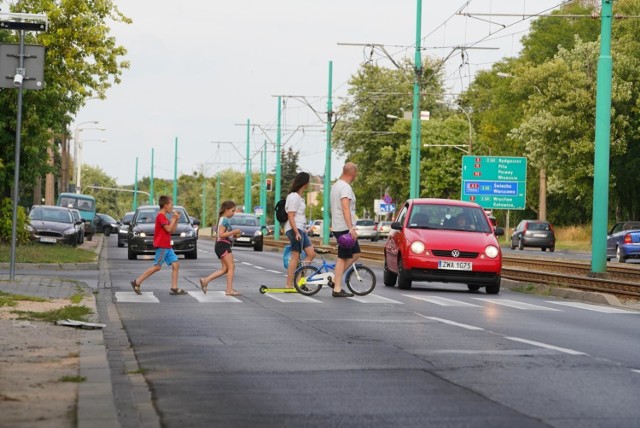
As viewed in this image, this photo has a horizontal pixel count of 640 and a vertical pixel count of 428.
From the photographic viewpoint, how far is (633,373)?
987 centimetres

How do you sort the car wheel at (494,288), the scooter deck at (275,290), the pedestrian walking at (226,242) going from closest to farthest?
1. the pedestrian walking at (226,242)
2. the scooter deck at (275,290)
3. the car wheel at (494,288)

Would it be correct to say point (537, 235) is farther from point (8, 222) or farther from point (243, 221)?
point (8, 222)

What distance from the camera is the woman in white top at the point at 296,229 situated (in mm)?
20502

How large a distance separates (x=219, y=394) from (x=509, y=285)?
700 inches

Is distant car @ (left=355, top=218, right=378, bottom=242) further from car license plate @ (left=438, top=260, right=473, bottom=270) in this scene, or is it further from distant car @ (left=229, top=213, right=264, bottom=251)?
car license plate @ (left=438, top=260, right=473, bottom=270)

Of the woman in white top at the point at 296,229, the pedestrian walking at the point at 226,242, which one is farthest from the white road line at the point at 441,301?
the pedestrian walking at the point at 226,242

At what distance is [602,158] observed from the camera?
28312 mm

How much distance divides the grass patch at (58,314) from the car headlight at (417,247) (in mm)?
8100

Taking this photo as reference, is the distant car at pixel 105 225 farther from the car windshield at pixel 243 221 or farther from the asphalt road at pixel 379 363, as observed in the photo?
the asphalt road at pixel 379 363

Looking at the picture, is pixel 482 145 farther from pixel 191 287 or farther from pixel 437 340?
pixel 437 340

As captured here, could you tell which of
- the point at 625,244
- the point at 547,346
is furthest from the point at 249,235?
the point at 547,346

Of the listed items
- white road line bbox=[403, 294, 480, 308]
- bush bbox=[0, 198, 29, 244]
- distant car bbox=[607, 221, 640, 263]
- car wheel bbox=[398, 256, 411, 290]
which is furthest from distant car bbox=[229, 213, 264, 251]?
white road line bbox=[403, 294, 480, 308]

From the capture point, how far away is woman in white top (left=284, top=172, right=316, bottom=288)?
20.5 meters

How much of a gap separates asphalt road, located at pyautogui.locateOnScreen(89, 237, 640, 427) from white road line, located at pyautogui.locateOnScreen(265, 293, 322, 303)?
0.61ft
